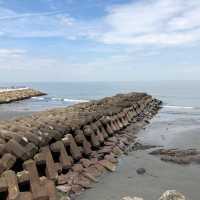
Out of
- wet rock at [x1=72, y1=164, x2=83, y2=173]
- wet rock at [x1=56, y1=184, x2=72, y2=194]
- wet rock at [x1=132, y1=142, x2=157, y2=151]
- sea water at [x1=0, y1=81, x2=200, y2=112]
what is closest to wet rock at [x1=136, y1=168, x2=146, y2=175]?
wet rock at [x1=72, y1=164, x2=83, y2=173]

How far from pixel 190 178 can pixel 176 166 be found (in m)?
1.23

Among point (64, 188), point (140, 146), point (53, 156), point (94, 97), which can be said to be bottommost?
point (94, 97)

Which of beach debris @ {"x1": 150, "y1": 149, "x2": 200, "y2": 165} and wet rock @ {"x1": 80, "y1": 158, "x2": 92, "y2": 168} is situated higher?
wet rock @ {"x1": 80, "y1": 158, "x2": 92, "y2": 168}

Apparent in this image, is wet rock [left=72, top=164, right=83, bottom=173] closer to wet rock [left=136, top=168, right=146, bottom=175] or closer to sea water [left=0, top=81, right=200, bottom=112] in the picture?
wet rock [left=136, top=168, right=146, bottom=175]

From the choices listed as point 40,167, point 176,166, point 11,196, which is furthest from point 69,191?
point 176,166

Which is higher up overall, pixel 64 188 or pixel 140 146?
pixel 64 188

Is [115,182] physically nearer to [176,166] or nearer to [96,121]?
[176,166]

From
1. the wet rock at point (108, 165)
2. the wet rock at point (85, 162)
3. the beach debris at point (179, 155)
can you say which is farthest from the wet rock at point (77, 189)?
the beach debris at point (179, 155)

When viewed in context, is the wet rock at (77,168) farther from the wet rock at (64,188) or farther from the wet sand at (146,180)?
the wet rock at (64,188)

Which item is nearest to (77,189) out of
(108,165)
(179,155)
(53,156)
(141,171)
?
(53,156)

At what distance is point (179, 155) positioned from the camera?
1170 cm

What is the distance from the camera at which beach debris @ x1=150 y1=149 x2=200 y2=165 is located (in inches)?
429

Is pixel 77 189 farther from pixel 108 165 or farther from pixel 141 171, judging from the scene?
pixel 141 171

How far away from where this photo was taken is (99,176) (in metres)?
9.15
